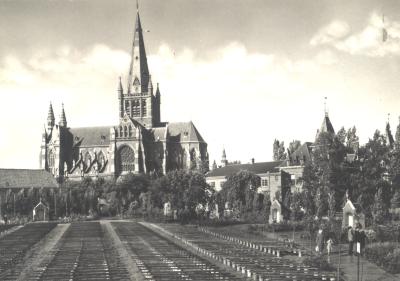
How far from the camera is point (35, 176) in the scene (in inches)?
5615

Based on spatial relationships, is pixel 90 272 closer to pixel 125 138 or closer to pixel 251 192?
pixel 251 192

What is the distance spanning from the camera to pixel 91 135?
178 meters

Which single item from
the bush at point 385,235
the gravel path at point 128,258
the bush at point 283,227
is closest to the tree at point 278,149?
the bush at point 283,227

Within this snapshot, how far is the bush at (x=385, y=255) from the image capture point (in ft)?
131

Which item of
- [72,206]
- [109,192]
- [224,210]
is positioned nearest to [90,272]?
[224,210]

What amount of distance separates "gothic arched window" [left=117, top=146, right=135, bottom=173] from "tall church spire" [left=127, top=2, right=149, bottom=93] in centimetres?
1950

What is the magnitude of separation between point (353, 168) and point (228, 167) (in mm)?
56637

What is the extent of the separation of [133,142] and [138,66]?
2344 centimetres

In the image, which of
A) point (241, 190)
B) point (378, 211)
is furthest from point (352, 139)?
point (378, 211)

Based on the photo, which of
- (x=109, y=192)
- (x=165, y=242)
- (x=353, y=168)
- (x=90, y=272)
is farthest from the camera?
(x=109, y=192)

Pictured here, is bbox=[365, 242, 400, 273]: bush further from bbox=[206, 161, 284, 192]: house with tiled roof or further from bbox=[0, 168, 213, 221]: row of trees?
bbox=[206, 161, 284, 192]: house with tiled roof

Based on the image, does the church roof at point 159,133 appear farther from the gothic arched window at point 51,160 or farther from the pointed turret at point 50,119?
the pointed turret at point 50,119

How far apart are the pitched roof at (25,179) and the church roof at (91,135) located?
3074cm

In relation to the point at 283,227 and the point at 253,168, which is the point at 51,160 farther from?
the point at 283,227
